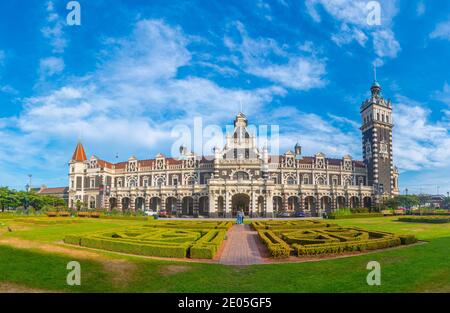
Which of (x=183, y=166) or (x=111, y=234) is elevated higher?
(x=183, y=166)

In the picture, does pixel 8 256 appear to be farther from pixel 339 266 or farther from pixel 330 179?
pixel 330 179

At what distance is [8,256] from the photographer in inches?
573

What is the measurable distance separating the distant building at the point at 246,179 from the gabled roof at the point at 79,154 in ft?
1.06

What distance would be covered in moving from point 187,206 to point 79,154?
38643 millimetres

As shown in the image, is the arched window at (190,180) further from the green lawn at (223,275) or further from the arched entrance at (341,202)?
the green lawn at (223,275)

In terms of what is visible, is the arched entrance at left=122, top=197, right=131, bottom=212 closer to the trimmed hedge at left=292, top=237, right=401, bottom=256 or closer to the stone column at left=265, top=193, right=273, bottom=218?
the stone column at left=265, top=193, right=273, bottom=218

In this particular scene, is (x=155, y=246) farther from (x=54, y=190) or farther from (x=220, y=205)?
(x=54, y=190)

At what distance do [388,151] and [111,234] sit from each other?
7408 cm

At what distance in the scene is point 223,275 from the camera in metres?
12.4

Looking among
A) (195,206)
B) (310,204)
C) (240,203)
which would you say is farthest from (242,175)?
(310,204)

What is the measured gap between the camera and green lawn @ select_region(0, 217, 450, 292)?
420 inches

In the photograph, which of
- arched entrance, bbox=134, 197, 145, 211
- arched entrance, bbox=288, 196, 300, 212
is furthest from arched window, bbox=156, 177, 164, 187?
arched entrance, bbox=288, 196, 300, 212
